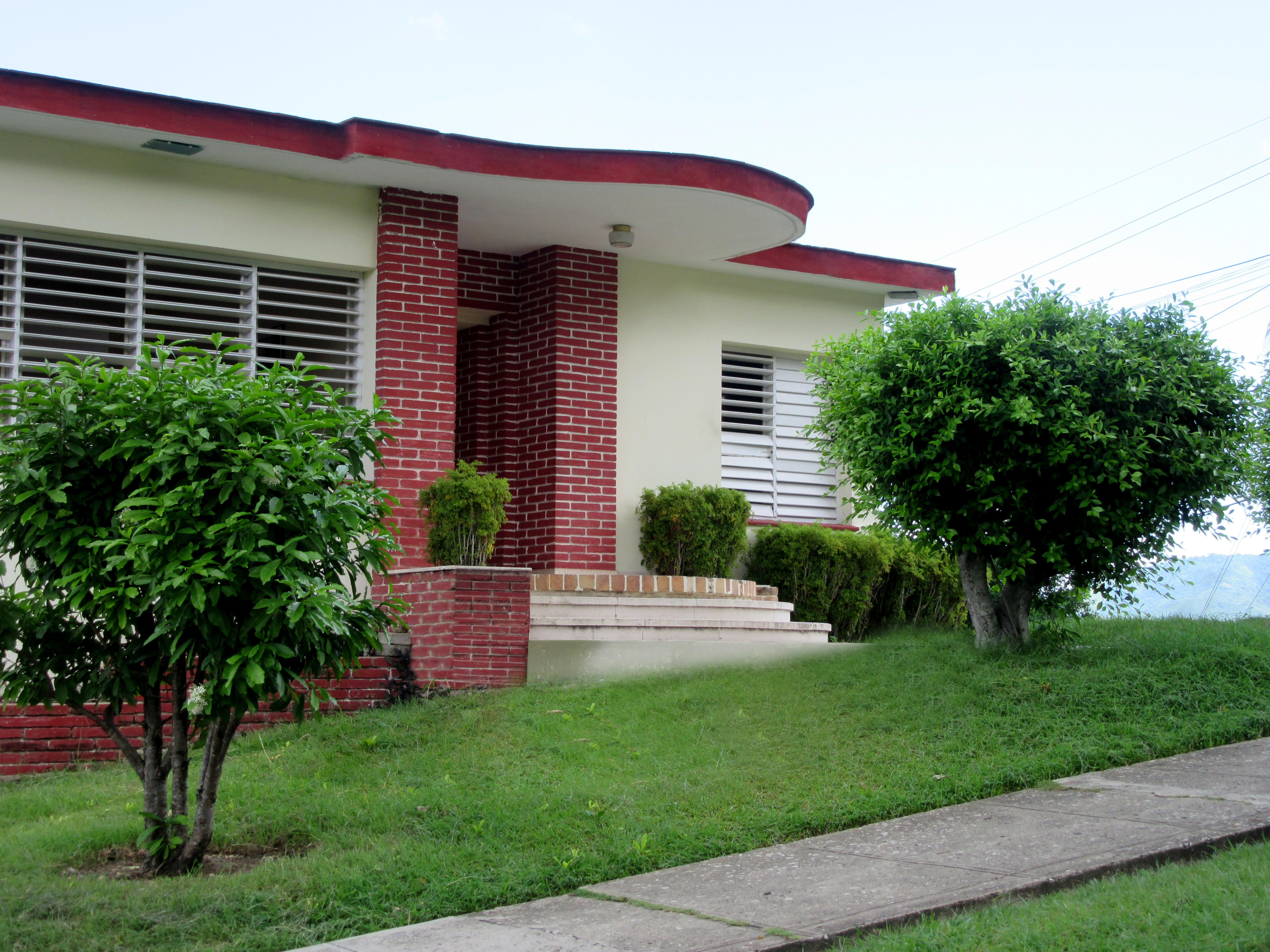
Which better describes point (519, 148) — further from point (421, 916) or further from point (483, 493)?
point (421, 916)

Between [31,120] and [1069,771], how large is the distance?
8.12 m

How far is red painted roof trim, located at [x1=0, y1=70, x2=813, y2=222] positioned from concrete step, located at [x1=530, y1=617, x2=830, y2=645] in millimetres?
3572

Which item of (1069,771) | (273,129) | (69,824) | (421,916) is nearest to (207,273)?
(273,129)

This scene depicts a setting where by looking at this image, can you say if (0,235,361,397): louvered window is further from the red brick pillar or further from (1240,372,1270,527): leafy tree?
(1240,372,1270,527): leafy tree

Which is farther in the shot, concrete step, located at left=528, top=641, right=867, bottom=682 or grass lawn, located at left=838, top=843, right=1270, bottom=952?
concrete step, located at left=528, top=641, right=867, bottom=682

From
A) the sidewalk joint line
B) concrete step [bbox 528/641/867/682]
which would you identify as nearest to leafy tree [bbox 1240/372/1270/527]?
concrete step [bbox 528/641/867/682]

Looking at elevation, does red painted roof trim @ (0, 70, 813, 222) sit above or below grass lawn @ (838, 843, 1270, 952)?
above

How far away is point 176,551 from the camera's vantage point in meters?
5.20

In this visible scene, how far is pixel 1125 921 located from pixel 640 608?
588 cm

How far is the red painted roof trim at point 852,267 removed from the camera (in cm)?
1277

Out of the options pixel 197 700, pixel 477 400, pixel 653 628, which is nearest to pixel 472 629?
pixel 653 628

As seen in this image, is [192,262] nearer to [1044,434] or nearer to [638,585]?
[638,585]

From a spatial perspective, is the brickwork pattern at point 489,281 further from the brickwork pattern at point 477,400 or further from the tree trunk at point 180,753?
the tree trunk at point 180,753

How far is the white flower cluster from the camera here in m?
5.34
